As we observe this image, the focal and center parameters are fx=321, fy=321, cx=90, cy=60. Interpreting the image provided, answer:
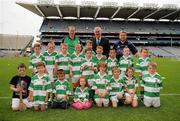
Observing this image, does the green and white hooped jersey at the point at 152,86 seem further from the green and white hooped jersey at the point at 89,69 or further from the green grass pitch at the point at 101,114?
the green and white hooped jersey at the point at 89,69

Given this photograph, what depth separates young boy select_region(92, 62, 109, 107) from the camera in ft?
26.0

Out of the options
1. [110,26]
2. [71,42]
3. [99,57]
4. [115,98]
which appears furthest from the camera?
[110,26]

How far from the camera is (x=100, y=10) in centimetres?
5481

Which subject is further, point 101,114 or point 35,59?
point 35,59

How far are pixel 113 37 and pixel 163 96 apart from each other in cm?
5058

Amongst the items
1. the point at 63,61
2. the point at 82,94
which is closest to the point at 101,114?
the point at 82,94

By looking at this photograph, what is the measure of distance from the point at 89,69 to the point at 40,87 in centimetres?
161

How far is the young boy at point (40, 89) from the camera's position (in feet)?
24.6

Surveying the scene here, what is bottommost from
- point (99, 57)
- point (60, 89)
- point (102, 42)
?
point (60, 89)

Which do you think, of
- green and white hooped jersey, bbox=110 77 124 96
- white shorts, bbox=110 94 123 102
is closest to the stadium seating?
green and white hooped jersey, bbox=110 77 124 96

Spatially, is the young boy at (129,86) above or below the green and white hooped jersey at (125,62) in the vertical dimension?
below

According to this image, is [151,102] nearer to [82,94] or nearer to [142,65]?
[142,65]

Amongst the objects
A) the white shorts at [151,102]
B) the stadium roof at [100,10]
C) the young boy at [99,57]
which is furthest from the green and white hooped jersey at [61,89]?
the stadium roof at [100,10]

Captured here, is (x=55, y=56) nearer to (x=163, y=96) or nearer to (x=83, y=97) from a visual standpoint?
(x=83, y=97)
